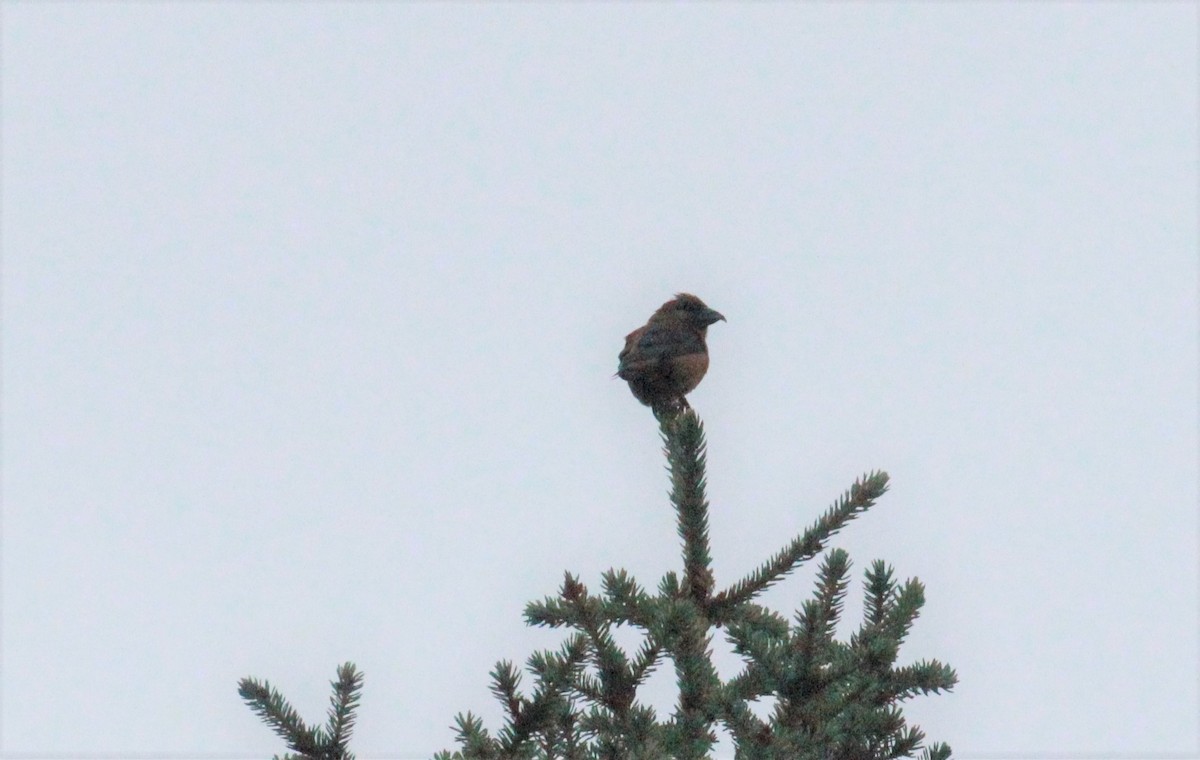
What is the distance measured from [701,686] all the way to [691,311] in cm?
450

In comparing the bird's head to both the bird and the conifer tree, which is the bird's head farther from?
the conifer tree

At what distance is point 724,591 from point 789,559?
0.20 meters

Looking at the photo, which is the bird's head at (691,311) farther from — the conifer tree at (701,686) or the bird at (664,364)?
the conifer tree at (701,686)

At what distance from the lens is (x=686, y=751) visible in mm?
2439

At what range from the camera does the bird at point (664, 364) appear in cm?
628

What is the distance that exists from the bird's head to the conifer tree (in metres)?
3.90

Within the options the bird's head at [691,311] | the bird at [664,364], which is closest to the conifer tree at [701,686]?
the bird at [664,364]

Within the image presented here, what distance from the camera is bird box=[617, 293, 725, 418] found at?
6281 millimetres

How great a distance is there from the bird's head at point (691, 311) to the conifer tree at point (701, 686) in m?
3.90

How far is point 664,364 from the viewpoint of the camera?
6.28m

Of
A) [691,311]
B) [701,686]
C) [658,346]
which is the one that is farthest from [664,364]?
[701,686]

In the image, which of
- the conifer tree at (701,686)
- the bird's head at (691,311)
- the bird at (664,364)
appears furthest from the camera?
the bird's head at (691,311)

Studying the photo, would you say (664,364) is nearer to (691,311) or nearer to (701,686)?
(691,311)

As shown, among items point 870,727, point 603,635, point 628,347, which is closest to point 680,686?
point 603,635
